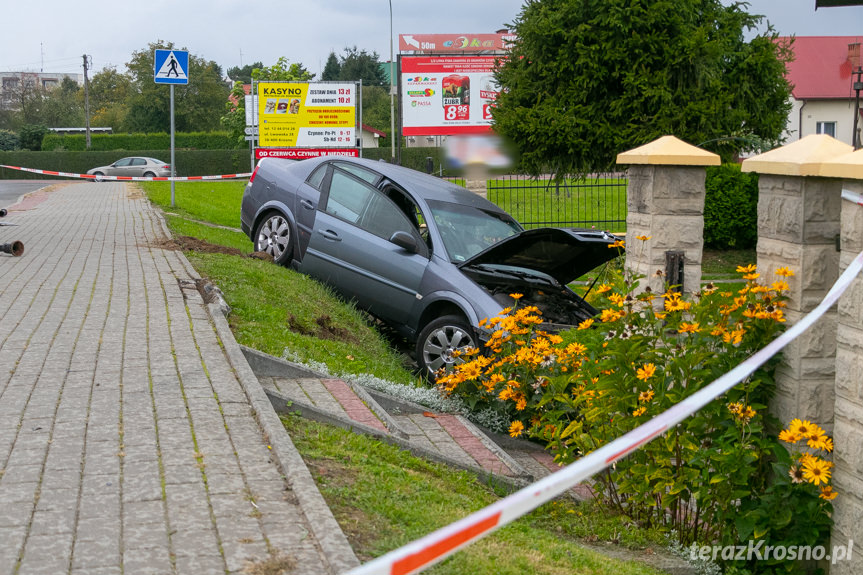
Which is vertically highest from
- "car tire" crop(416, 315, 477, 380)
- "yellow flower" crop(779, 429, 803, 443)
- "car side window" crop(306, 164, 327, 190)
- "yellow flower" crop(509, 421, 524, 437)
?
"car side window" crop(306, 164, 327, 190)

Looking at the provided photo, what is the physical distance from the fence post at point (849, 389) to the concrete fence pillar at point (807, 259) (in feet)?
0.88

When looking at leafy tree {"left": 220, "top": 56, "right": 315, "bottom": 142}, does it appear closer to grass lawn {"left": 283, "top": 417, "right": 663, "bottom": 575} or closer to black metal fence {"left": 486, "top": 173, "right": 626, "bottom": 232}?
black metal fence {"left": 486, "top": 173, "right": 626, "bottom": 232}

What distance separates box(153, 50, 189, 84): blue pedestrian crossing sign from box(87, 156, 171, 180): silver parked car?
2649 centimetres

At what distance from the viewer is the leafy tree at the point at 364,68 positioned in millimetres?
106000

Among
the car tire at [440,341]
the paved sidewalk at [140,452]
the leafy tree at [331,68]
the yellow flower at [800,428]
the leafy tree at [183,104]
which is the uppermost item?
the leafy tree at [331,68]

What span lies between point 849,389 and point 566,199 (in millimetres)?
16422

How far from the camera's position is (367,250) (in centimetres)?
955

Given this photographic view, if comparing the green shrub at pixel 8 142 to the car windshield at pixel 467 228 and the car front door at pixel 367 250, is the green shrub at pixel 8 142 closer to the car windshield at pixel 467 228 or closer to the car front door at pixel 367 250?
the car front door at pixel 367 250

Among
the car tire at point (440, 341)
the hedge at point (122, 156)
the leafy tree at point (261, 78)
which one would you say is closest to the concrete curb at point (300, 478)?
the car tire at point (440, 341)

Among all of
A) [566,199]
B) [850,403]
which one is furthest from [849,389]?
[566,199]

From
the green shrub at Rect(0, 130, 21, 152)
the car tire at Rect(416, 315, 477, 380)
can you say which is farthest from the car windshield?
the green shrub at Rect(0, 130, 21, 152)

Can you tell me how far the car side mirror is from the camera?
8.99 m

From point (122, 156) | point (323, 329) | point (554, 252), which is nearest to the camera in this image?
point (554, 252)

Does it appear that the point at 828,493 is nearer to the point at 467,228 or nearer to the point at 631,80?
the point at 467,228
